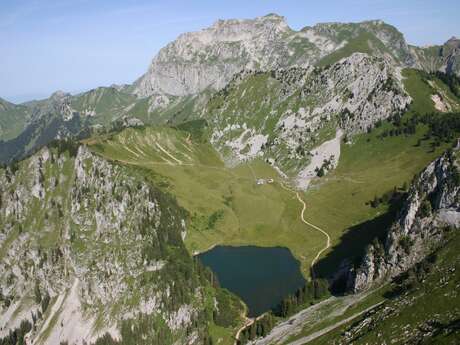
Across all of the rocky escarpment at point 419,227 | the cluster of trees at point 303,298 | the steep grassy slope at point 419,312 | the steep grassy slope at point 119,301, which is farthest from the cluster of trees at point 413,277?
the steep grassy slope at point 119,301

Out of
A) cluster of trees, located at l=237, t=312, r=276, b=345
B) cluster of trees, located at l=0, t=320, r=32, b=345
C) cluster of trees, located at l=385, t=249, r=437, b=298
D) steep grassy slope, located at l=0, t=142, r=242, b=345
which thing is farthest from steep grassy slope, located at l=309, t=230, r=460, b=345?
cluster of trees, located at l=0, t=320, r=32, b=345

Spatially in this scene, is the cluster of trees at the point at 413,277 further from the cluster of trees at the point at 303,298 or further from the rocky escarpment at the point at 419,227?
the cluster of trees at the point at 303,298

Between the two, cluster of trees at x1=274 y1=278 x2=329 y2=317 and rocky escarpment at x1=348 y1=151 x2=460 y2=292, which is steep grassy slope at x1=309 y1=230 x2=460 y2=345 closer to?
rocky escarpment at x1=348 y1=151 x2=460 y2=292

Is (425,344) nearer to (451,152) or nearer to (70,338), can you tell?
(451,152)

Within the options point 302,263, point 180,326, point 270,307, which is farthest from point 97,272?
point 302,263

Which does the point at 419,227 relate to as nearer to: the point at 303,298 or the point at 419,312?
the point at 303,298

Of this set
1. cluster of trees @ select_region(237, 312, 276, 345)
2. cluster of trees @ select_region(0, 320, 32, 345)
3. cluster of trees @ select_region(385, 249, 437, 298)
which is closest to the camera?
cluster of trees @ select_region(385, 249, 437, 298)
